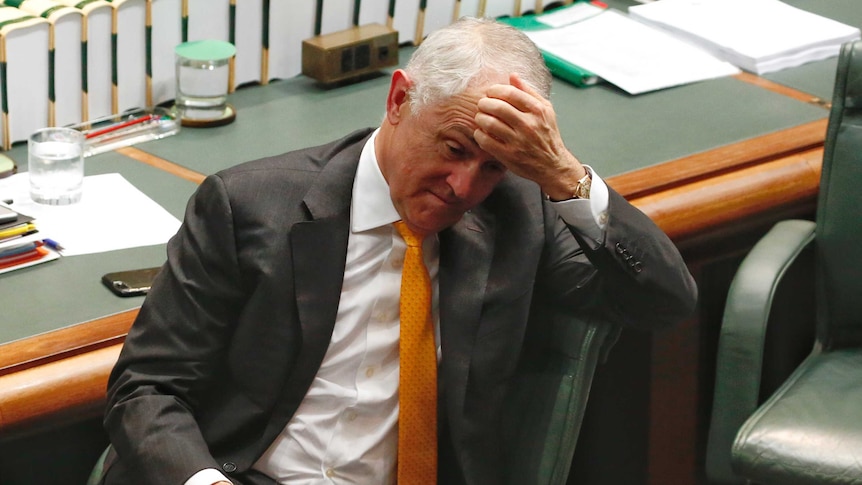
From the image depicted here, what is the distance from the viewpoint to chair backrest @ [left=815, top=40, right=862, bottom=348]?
2.07m

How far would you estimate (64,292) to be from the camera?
1.76 metres

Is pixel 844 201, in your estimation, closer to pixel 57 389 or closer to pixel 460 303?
pixel 460 303

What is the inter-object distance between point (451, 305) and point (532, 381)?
158 mm

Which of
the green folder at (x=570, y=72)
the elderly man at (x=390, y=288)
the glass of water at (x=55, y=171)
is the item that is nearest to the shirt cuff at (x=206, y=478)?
the elderly man at (x=390, y=288)

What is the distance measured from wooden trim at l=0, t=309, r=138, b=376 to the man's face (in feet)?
1.37

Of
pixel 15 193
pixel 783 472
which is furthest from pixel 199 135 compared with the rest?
pixel 783 472

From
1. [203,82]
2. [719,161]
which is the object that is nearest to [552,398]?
[719,161]

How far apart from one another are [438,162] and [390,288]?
0.69 ft

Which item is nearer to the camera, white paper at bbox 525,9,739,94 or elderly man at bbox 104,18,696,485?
Answer: elderly man at bbox 104,18,696,485

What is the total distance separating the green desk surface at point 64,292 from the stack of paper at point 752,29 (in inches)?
51.8

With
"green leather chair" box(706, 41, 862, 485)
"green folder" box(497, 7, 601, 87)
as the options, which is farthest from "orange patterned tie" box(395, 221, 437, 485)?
"green folder" box(497, 7, 601, 87)

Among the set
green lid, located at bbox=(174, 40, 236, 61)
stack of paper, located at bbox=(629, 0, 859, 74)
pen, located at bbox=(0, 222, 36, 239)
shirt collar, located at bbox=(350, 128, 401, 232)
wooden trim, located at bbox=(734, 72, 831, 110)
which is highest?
shirt collar, located at bbox=(350, 128, 401, 232)

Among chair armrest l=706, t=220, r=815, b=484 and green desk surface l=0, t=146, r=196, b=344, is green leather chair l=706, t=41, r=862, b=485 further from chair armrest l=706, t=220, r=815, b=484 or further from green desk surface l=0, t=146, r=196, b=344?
green desk surface l=0, t=146, r=196, b=344

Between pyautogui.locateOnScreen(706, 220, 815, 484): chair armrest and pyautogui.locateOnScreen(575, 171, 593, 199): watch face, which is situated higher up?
pyautogui.locateOnScreen(575, 171, 593, 199): watch face
